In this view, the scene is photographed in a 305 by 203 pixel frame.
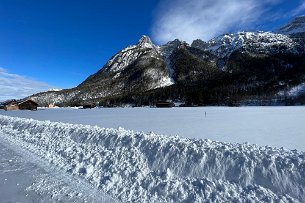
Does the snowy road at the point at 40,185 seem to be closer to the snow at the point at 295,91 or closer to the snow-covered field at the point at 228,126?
the snow-covered field at the point at 228,126

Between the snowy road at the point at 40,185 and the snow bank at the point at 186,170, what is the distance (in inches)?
21.8

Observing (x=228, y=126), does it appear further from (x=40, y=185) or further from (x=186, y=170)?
(x=40, y=185)

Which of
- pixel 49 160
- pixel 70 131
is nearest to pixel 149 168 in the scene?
pixel 49 160

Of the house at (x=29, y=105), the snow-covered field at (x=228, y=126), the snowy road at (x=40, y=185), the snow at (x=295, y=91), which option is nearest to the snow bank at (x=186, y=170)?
the snowy road at (x=40, y=185)

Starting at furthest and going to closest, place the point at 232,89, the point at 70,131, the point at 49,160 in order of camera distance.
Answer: the point at 232,89 → the point at 70,131 → the point at 49,160

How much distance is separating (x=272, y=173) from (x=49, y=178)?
A: 311 inches

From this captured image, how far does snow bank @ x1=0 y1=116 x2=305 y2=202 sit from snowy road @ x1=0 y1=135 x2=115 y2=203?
554mm

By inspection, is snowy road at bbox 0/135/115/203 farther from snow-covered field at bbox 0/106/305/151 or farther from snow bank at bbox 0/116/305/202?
snow-covered field at bbox 0/106/305/151

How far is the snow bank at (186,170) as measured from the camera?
816 centimetres

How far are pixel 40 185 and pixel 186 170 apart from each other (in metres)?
5.23

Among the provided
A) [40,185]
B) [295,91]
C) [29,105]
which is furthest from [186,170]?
[295,91]

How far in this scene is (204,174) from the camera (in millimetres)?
9461

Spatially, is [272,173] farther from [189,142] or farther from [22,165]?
[22,165]

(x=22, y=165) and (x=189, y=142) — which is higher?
(x=189, y=142)
